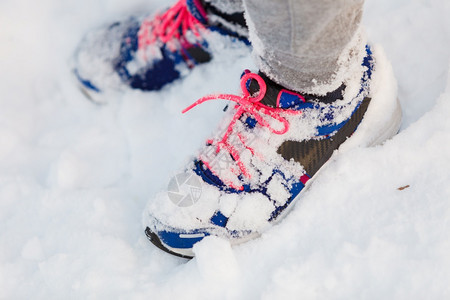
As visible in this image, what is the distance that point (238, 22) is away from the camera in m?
0.92

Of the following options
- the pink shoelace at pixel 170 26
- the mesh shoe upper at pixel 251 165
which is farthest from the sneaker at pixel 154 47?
the mesh shoe upper at pixel 251 165

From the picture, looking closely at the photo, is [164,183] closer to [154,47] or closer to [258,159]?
[258,159]

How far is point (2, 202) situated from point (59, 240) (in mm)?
208

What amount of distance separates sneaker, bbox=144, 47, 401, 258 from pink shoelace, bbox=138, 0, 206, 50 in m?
0.30

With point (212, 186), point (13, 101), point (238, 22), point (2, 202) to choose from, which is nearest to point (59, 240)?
A: point (2, 202)

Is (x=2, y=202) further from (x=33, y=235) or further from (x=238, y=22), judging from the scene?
(x=238, y=22)

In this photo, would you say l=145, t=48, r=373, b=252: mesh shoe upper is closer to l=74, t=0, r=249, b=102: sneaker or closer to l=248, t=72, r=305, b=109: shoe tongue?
l=248, t=72, r=305, b=109: shoe tongue

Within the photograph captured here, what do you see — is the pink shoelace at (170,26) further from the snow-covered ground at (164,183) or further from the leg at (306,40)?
the leg at (306,40)

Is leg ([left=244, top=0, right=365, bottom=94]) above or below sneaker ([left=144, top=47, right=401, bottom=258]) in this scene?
above

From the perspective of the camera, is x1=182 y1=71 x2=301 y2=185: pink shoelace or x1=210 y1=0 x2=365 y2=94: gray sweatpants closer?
x1=210 y1=0 x2=365 y2=94: gray sweatpants

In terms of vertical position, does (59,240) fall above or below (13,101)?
below

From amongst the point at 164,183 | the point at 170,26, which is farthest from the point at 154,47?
the point at 164,183

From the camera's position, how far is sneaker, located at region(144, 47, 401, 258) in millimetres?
713

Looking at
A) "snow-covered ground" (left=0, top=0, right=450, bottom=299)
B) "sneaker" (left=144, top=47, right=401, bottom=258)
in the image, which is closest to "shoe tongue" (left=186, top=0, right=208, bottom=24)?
"snow-covered ground" (left=0, top=0, right=450, bottom=299)
